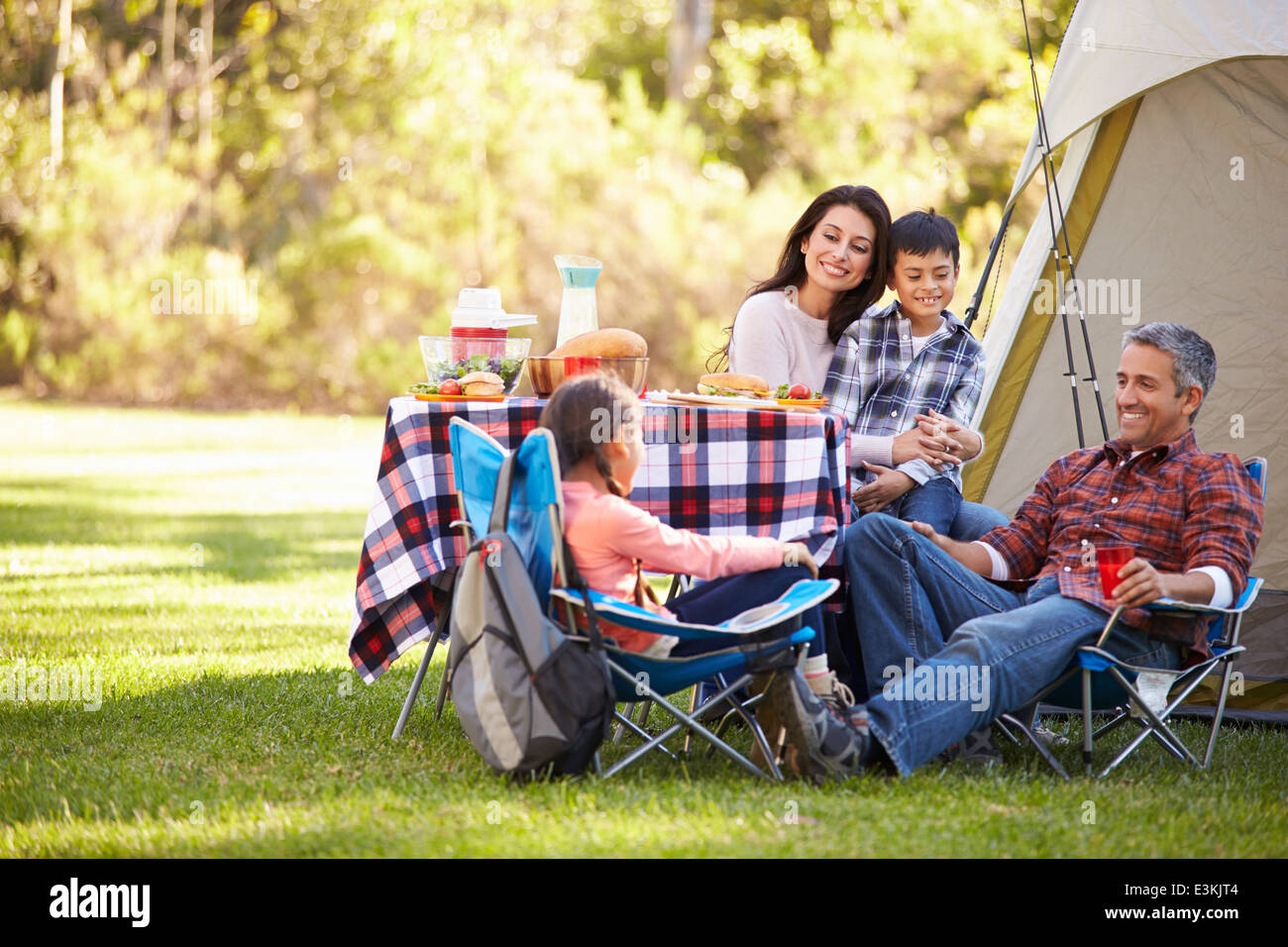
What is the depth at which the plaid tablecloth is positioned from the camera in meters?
3.28

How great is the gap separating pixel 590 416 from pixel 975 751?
1.36m

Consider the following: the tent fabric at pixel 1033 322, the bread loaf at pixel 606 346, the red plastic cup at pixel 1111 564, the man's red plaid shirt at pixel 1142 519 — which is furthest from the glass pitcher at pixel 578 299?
the tent fabric at pixel 1033 322

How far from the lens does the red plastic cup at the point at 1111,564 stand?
126 inches

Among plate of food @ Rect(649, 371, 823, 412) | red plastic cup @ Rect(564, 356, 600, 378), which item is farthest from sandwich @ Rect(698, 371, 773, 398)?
red plastic cup @ Rect(564, 356, 600, 378)

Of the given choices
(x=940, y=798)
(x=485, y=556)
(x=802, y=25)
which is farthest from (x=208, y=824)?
(x=802, y=25)

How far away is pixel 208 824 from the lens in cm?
288

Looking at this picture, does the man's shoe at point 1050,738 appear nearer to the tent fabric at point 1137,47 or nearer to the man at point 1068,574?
the man at point 1068,574

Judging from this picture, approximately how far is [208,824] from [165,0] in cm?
1845

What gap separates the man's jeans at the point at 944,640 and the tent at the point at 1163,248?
3.89 ft

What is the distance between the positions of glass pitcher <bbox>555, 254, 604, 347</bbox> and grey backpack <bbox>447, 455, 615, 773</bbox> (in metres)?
0.68

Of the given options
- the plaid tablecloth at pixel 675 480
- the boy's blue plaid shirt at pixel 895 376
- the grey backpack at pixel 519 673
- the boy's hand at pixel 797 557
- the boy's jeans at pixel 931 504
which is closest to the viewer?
the grey backpack at pixel 519 673

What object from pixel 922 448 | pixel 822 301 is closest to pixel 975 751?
pixel 922 448

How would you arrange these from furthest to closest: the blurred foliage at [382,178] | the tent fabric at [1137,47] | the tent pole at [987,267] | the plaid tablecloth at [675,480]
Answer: the blurred foliage at [382,178] < the tent pole at [987,267] < the tent fabric at [1137,47] < the plaid tablecloth at [675,480]

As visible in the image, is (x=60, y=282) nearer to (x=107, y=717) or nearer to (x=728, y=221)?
(x=728, y=221)
